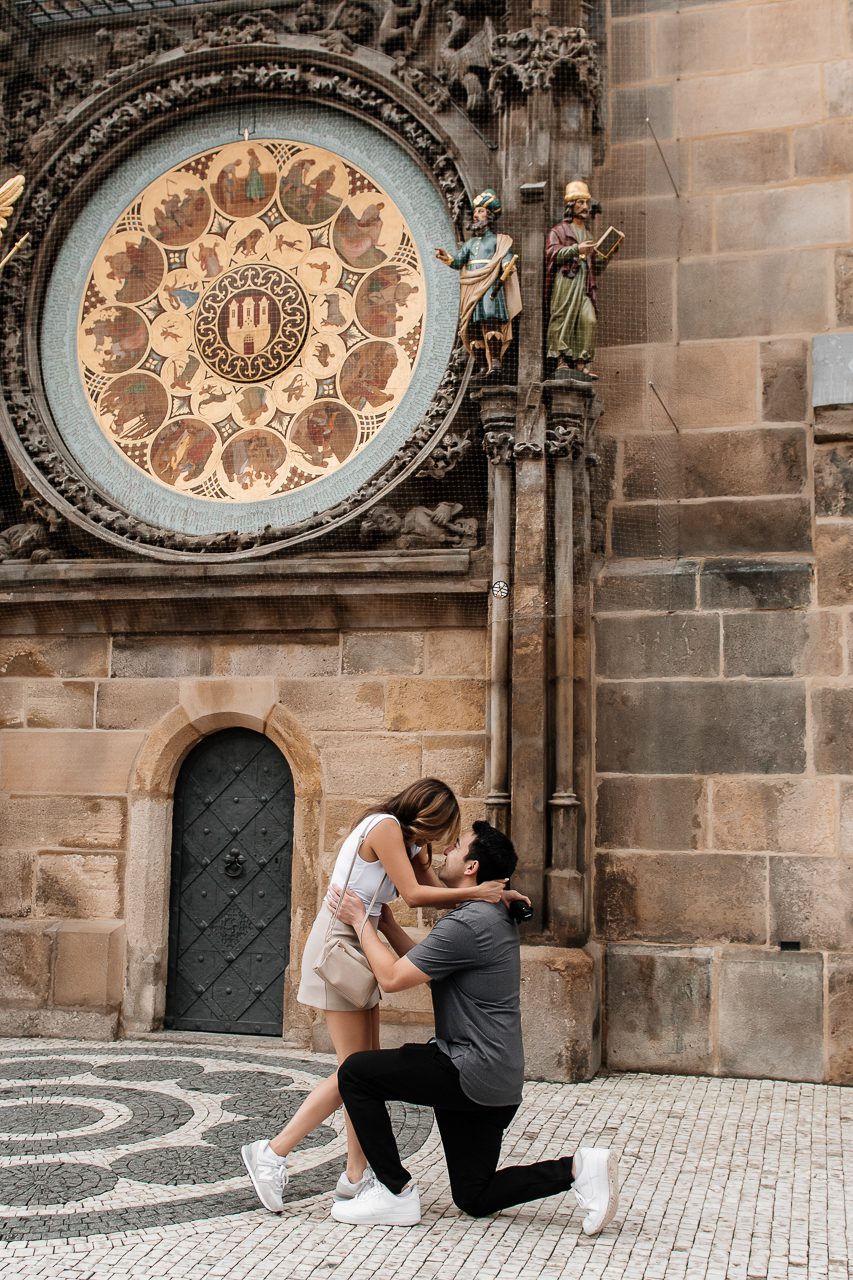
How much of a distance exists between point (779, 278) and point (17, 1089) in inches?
232

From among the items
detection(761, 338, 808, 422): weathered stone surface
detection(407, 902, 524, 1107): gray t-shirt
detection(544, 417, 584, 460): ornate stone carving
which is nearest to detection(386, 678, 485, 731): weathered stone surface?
detection(544, 417, 584, 460): ornate stone carving

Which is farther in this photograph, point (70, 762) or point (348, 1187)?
point (70, 762)

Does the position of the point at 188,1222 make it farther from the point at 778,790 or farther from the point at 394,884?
the point at 778,790

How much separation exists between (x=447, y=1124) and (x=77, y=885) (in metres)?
4.40

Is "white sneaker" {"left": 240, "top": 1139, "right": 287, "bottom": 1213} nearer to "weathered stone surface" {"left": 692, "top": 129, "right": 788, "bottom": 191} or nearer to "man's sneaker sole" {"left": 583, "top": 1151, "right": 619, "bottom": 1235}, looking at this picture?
"man's sneaker sole" {"left": 583, "top": 1151, "right": 619, "bottom": 1235}

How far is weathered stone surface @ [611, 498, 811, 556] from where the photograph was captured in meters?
7.79

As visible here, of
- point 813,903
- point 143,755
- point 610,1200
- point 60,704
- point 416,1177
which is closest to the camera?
point 610,1200

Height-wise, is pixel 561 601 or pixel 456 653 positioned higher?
pixel 561 601

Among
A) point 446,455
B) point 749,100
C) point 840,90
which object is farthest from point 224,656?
point 840,90

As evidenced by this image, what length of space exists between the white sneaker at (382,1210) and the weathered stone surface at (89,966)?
3.88 m

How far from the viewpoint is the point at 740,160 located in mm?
8141

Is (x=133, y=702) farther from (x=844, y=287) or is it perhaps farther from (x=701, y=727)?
(x=844, y=287)

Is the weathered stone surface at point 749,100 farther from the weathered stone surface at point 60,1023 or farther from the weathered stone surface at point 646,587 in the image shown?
the weathered stone surface at point 60,1023

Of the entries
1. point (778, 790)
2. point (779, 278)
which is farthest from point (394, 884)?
point (779, 278)
